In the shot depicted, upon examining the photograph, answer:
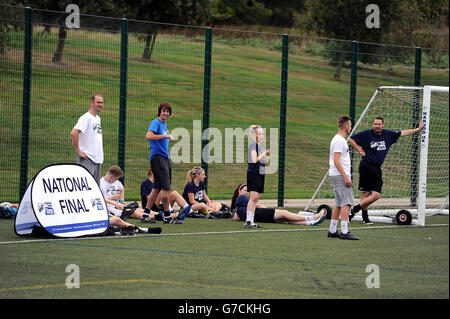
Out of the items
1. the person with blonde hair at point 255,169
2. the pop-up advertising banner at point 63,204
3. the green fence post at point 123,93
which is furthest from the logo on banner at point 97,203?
the green fence post at point 123,93

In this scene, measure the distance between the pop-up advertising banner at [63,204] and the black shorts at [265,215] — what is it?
312 cm

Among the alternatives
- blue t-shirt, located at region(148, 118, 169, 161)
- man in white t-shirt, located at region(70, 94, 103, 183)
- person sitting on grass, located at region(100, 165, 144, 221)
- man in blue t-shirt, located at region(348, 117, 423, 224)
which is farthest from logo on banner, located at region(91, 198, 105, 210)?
man in blue t-shirt, located at region(348, 117, 423, 224)

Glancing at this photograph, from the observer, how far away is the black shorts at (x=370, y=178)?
13648 mm

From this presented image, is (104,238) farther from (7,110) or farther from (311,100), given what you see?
(311,100)

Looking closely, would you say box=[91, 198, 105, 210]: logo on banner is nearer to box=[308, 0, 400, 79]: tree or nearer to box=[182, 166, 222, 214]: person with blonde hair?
box=[182, 166, 222, 214]: person with blonde hair

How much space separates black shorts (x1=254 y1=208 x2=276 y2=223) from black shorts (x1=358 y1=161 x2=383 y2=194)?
5.83ft

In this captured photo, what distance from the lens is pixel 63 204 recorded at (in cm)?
1074

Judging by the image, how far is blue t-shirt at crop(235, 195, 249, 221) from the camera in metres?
13.5

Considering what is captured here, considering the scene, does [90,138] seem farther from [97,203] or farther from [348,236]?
[348,236]

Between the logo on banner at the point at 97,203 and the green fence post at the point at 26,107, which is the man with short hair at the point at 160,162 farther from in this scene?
the green fence post at the point at 26,107

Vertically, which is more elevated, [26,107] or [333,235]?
[26,107]

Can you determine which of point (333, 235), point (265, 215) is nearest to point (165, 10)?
point (265, 215)

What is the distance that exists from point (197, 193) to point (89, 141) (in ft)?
9.72
